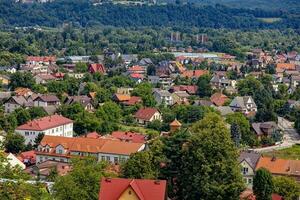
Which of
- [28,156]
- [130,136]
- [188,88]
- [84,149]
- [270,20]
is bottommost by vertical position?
[270,20]

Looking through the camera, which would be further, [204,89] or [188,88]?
[188,88]

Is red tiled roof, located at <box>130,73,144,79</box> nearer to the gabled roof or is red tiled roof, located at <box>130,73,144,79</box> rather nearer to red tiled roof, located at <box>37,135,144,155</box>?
the gabled roof

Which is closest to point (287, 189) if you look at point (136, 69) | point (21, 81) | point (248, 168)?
point (248, 168)

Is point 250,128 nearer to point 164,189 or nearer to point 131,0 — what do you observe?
point 164,189

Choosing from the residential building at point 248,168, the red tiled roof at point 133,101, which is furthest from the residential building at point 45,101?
the residential building at point 248,168

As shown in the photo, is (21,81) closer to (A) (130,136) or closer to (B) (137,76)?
(B) (137,76)

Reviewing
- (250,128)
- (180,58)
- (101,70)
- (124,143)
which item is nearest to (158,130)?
(250,128)

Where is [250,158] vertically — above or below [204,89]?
above
